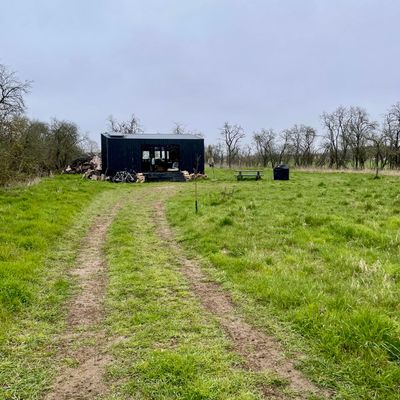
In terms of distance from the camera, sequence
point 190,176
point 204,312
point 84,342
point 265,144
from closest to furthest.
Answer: point 84,342, point 204,312, point 190,176, point 265,144

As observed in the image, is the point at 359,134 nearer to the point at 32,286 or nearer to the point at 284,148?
the point at 284,148

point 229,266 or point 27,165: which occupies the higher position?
point 27,165

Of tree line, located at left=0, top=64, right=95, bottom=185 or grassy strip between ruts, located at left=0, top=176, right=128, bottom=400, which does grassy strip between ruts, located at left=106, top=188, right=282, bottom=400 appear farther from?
tree line, located at left=0, top=64, right=95, bottom=185

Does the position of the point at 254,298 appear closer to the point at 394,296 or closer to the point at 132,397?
the point at 394,296

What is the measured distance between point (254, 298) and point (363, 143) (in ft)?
149

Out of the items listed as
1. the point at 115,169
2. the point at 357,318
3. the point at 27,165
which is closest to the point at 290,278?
the point at 357,318

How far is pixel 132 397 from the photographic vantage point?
9.91 feet

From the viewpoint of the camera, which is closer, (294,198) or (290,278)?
(290,278)

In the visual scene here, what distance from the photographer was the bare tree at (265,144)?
53062mm

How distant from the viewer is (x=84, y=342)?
3969 mm

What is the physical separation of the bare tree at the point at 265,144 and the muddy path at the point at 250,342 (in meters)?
48.2

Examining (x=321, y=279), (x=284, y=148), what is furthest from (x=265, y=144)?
(x=321, y=279)

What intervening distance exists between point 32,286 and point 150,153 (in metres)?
24.2

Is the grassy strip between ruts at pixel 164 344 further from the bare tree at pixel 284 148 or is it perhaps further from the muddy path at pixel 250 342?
the bare tree at pixel 284 148
